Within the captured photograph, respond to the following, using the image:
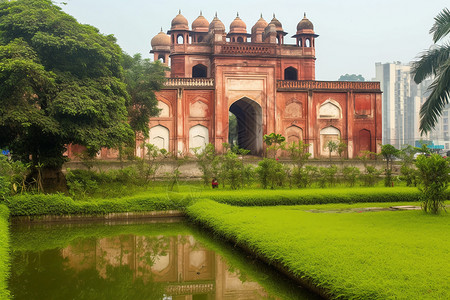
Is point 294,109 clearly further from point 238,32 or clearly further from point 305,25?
point 238,32

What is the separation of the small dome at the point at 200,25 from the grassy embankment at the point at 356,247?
22019 mm

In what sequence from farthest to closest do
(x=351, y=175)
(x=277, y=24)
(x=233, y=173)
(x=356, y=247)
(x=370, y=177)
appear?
(x=277, y=24), (x=351, y=175), (x=370, y=177), (x=233, y=173), (x=356, y=247)

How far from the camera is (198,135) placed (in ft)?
79.4

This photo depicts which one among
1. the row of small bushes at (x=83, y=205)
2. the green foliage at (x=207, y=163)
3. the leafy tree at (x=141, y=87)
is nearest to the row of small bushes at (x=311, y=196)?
the row of small bushes at (x=83, y=205)

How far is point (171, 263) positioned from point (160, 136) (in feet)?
55.5

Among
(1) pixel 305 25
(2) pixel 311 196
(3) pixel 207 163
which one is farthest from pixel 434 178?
(1) pixel 305 25

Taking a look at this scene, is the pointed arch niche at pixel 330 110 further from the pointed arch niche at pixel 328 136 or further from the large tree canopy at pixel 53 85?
the large tree canopy at pixel 53 85

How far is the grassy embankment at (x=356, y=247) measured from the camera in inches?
176

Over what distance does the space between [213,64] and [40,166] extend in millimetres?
13892

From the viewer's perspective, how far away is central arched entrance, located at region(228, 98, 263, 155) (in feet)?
81.9

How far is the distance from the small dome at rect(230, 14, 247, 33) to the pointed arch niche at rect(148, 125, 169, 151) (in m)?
10.0

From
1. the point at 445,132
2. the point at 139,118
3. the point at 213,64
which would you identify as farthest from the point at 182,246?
the point at 445,132

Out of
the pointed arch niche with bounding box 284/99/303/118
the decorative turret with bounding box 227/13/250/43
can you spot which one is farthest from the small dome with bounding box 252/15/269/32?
the pointed arch niche with bounding box 284/99/303/118

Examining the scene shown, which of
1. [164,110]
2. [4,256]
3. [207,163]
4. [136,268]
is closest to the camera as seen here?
[4,256]
